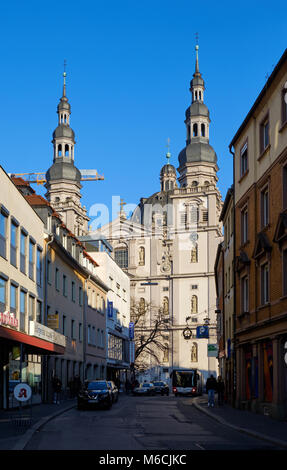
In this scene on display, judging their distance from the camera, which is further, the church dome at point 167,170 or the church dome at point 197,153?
the church dome at point 167,170

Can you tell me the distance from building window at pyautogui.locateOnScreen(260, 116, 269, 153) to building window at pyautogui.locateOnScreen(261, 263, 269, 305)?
4583mm

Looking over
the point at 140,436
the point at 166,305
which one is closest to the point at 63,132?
the point at 166,305

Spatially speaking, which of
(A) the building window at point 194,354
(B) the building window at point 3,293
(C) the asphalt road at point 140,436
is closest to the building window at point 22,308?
(B) the building window at point 3,293

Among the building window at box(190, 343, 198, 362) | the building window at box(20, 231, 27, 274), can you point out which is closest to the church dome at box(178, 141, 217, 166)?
the building window at box(190, 343, 198, 362)

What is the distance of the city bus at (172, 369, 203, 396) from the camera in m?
61.1

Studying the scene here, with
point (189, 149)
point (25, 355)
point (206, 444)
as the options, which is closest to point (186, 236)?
point (189, 149)

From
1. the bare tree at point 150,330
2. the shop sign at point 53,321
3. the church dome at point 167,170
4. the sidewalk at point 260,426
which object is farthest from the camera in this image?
the church dome at point 167,170

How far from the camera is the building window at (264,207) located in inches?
1098

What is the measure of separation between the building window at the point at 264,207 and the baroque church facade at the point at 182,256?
68112 millimetres

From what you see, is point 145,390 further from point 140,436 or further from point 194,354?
point 140,436

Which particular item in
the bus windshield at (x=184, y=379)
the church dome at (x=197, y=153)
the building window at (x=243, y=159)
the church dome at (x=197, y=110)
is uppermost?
the church dome at (x=197, y=110)

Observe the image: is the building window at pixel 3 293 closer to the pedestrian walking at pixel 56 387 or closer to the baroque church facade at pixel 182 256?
the pedestrian walking at pixel 56 387

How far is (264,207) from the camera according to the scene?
28.2 m

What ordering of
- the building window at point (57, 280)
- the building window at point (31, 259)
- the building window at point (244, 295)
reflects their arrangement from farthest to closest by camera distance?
the building window at point (57, 280) < the building window at point (31, 259) < the building window at point (244, 295)
